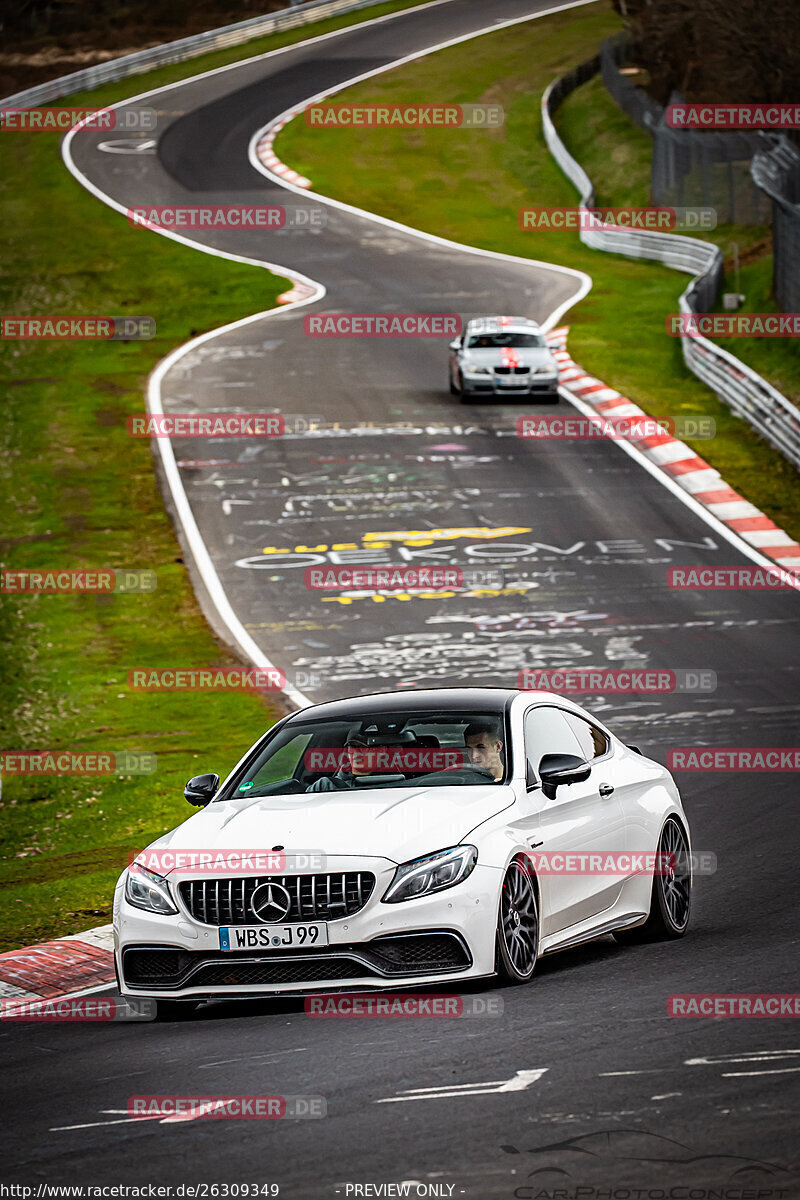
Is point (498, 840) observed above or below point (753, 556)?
above

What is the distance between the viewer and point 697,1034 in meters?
7.66

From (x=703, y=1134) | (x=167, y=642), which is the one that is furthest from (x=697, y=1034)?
(x=167, y=642)

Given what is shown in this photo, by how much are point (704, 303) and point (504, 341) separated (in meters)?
7.49

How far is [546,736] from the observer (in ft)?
32.7

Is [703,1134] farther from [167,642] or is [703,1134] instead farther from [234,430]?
[234,430]

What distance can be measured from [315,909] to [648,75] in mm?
69492

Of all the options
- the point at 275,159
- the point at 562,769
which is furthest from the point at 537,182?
the point at 562,769

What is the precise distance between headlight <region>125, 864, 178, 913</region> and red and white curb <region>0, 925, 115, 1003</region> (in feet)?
3.11

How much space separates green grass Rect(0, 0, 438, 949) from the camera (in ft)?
48.8
